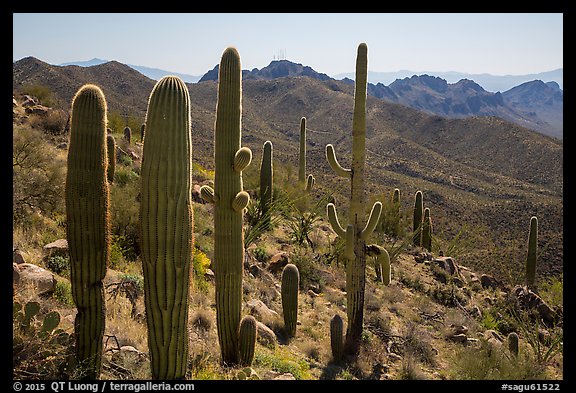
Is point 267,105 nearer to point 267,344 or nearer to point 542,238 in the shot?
point 542,238

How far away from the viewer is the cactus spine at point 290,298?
8.27m

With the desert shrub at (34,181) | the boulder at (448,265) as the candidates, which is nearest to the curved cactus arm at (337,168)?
the desert shrub at (34,181)

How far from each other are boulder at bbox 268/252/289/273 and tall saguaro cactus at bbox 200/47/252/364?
17.9 ft

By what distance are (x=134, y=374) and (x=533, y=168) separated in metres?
64.1

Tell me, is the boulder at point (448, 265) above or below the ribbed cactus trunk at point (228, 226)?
below

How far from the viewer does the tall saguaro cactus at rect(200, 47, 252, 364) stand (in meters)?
6.08

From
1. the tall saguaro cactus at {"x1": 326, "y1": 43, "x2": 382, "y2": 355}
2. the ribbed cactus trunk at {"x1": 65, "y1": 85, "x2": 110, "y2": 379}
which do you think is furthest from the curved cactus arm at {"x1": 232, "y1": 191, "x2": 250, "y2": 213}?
the tall saguaro cactus at {"x1": 326, "y1": 43, "x2": 382, "y2": 355}

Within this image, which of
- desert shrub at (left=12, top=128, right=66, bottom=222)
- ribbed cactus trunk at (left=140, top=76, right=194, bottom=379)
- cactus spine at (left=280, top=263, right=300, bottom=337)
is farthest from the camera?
desert shrub at (left=12, top=128, right=66, bottom=222)

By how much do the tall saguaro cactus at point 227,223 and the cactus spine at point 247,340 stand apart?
143mm

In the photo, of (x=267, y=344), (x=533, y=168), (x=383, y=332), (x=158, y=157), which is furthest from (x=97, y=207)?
(x=533, y=168)

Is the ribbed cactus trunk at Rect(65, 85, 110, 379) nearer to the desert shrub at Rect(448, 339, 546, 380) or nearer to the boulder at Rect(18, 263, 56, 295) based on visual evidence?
the boulder at Rect(18, 263, 56, 295)

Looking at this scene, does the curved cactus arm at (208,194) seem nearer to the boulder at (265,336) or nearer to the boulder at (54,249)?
the boulder at (265,336)

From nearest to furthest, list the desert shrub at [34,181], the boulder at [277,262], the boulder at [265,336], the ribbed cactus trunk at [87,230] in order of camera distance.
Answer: the ribbed cactus trunk at [87,230] < the boulder at [265,336] < the desert shrub at [34,181] < the boulder at [277,262]

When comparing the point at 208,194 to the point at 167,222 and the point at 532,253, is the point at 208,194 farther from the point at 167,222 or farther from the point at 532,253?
the point at 532,253
